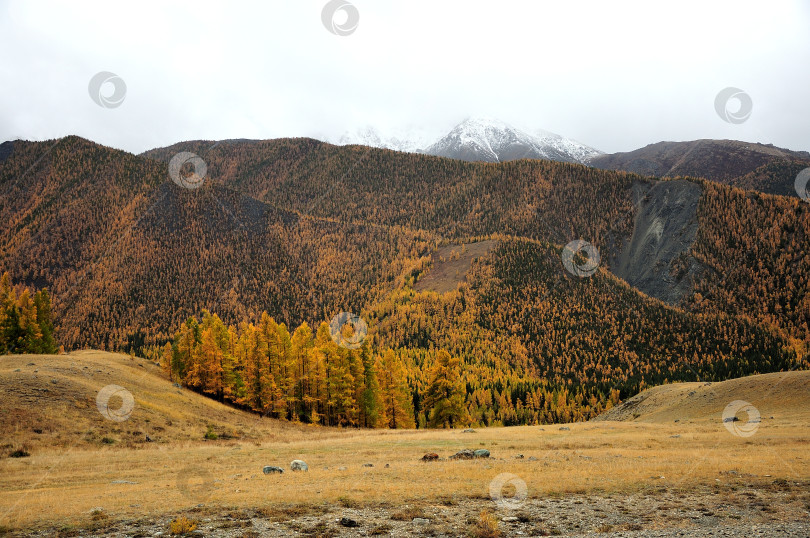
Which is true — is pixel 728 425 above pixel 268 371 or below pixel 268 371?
below

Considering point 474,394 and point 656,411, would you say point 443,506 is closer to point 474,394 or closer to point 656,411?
point 656,411

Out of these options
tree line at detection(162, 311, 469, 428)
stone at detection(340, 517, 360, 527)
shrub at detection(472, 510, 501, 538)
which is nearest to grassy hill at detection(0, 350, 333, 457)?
tree line at detection(162, 311, 469, 428)

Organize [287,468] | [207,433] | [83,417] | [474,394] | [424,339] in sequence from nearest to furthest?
1. [287,468]
2. [83,417]
3. [207,433]
4. [474,394]
5. [424,339]

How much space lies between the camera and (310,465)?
2953cm

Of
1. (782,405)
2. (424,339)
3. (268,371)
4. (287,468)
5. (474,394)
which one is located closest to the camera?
(287,468)

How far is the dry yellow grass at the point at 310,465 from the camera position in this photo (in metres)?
18.5

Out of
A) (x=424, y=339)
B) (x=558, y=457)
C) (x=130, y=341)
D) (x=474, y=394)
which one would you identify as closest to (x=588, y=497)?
(x=558, y=457)

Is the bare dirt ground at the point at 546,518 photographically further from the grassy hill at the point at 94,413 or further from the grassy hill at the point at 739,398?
the grassy hill at the point at 739,398

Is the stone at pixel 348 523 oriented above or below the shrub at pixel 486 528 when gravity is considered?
above

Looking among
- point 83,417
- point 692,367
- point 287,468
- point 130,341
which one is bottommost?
point 692,367

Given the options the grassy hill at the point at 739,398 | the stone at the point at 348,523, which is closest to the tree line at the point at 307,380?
the grassy hill at the point at 739,398

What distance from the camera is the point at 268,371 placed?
68125 millimetres

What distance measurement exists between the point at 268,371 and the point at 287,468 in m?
41.7

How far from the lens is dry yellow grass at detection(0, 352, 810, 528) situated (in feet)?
60.5
